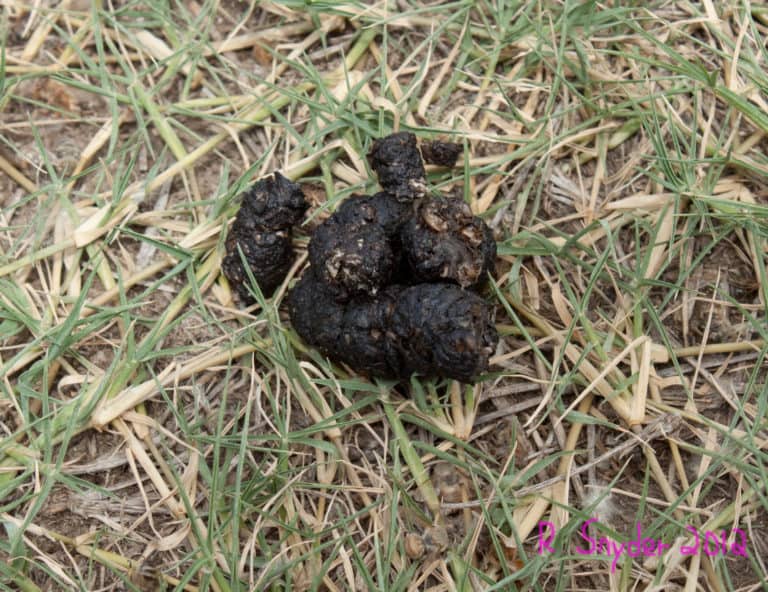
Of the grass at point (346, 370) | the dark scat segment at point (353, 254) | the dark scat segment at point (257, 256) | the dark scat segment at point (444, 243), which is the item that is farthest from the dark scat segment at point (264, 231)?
the dark scat segment at point (444, 243)

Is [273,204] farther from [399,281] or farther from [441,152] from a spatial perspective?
[441,152]

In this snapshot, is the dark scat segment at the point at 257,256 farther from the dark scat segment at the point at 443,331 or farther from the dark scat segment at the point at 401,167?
the dark scat segment at the point at 443,331

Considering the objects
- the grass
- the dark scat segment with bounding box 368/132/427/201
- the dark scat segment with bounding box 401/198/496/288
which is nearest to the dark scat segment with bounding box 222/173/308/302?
the grass

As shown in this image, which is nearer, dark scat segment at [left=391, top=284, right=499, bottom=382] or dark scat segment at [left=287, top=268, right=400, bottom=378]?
dark scat segment at [left=391, top=284, right=499, bottom=382]

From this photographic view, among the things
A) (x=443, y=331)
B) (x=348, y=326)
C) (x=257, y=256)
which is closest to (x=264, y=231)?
(x=257, y=256)

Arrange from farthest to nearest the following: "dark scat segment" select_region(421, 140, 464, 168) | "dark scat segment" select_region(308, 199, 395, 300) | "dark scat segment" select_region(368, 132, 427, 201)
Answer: "dark scat segment" select_region(421, 140, 464, 168) → "dark scat segment" select_region(368, 132, 427, 201) → "dark scat segment" select_region(308, 199, 395, 300)

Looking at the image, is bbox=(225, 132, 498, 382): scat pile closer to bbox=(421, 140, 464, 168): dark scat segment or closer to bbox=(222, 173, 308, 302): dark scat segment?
bbox=(222, 173, 308, 302): dark scat segment

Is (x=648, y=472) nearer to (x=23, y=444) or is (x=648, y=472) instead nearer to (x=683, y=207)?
(x=683, y=207)
